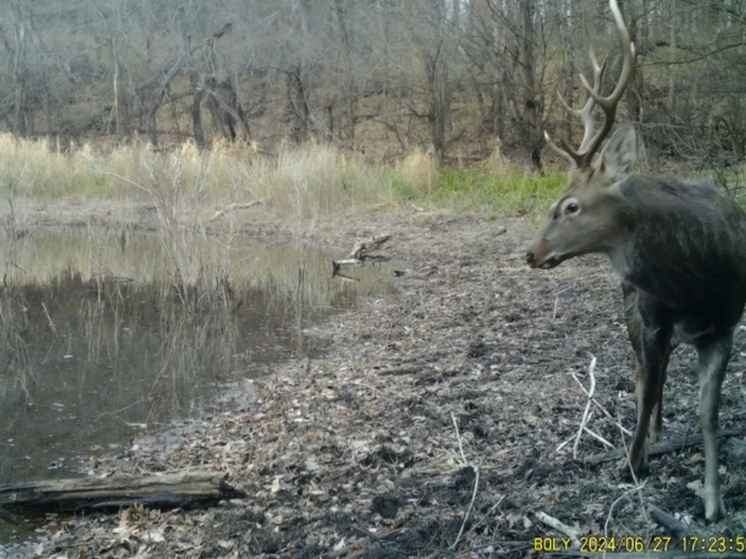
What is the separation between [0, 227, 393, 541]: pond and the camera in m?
7.48

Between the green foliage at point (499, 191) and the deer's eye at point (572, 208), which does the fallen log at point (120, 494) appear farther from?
the green foliage at point (499, 191)

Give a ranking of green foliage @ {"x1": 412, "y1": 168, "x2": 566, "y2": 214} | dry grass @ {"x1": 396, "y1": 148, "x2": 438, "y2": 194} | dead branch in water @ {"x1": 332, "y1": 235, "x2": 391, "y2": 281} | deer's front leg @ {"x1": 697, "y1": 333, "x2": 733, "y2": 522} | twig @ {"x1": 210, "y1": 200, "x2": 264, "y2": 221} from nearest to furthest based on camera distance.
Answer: deer's front leg @ {"x1": 697, "y1": 333, "x2": 733, "y2": 522}
dead branch in water @ {"x1": 332, "y1": 235, "x2": 391, "y2": 281}
twig @ {"x1": 210, "y1": 200, "x2": 264, "y2": 221}
green foliage @ {"x1": 412, "y1": 168, "x2": 566, "y2": 214}
dry grass @ {"x1": 396, "y1": 148, "x2": 438, "y2": 194}

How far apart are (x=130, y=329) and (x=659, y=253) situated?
774 centimetres

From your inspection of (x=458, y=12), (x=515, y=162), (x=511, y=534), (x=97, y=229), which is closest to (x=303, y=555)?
(x=511, y=534)

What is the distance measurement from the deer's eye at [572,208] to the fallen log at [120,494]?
2784mm

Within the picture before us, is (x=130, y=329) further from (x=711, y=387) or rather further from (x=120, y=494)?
(x=711, y=387)

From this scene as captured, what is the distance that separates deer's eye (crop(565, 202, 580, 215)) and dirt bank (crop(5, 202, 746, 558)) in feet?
4.95

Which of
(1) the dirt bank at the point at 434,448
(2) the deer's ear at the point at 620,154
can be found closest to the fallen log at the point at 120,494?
(1) the dirt bank at the point at 434,448

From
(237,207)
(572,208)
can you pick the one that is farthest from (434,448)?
(237,207)

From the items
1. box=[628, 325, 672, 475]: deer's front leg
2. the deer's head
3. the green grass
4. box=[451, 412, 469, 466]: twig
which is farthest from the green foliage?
box=[628, 325, 672, 475]: deer's front leg

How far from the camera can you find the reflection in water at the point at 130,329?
753 cm

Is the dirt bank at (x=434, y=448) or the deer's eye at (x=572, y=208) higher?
the deer's eye at (x=572, y=208)

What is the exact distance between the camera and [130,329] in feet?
35.3

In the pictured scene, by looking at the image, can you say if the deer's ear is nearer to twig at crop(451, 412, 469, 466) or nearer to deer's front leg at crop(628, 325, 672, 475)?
deer's front leg at crop(628, 325, 672, 475)
